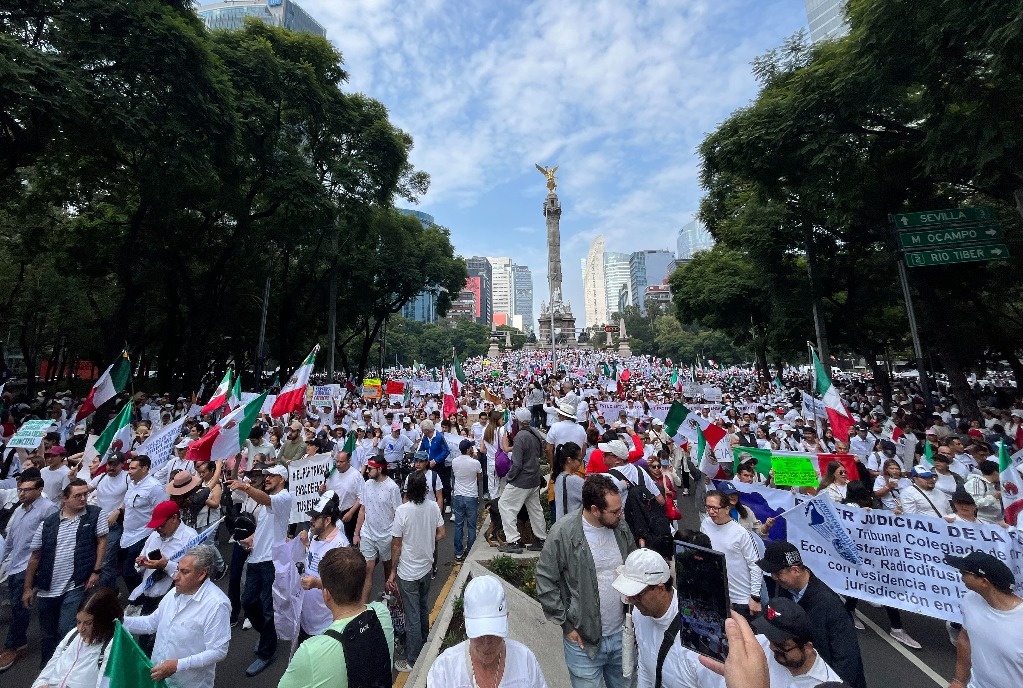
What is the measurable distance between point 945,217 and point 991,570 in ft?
44.4

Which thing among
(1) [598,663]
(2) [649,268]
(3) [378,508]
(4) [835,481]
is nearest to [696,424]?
(4) [835,481]

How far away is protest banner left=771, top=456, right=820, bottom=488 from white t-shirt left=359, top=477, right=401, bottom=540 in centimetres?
480

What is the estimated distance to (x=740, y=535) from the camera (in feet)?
13.3

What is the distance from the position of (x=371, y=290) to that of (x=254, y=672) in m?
28.5

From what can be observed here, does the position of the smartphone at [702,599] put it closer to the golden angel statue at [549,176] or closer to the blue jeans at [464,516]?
the blue jeans at [464,516]

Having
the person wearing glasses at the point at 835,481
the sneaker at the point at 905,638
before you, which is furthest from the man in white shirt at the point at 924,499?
the sneaker at the point at 905,638

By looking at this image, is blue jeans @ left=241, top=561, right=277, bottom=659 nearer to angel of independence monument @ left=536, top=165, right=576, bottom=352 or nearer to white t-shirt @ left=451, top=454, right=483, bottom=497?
white t-shirt @ left=451, top=454, right=483, bottom=497

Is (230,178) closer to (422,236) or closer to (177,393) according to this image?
(177,393)

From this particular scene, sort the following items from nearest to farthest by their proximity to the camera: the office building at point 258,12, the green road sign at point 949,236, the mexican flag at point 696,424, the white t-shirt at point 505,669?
the white t-shirt at point 505,669
the mexican flag at point 696,424
the green road sign at point 949,236
the office building at point 258,12

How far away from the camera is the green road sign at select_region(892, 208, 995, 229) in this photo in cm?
1237

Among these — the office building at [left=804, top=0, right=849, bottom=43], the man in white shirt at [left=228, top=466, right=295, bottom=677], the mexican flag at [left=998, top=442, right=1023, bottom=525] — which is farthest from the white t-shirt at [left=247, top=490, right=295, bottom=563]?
the office building at [left=804, top=0, right=849, bottom=43]

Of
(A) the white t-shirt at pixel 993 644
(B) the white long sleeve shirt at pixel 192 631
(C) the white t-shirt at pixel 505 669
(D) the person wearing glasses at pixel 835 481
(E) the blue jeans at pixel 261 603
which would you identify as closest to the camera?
(C) the white t-shirt at pixel 505 669

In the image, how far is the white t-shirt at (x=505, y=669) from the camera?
2.17 m

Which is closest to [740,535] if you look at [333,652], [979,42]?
[333,652]
